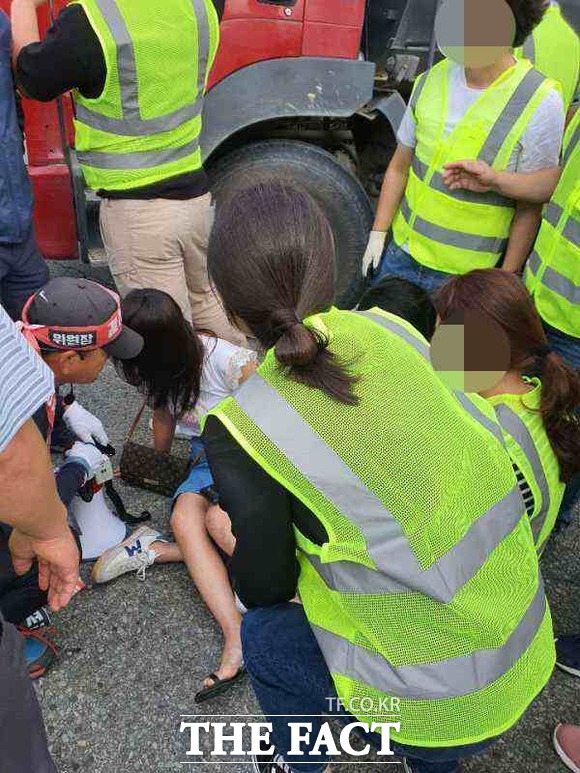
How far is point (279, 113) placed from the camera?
9.80 feet

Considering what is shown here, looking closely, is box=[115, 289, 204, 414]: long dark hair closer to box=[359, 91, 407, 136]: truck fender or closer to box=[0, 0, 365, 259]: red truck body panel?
box=[0, 0, 365, 259]: red truck body panel

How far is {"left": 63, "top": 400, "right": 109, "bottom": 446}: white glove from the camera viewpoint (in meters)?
2.14

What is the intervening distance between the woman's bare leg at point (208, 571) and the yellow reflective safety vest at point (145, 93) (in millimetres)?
1156

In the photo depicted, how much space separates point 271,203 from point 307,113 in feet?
7.16

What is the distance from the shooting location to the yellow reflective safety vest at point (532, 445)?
129cm

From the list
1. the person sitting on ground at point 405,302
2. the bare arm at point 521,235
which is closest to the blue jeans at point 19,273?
the person sitting on ground at point 405,302

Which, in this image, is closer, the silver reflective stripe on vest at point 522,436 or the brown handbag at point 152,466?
the silver reflective stripe on vest at point 522,436

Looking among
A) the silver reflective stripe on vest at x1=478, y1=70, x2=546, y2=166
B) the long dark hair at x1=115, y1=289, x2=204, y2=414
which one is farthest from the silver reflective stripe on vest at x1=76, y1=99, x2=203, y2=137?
the silver reflective stripe on vest at x1=478, y1=70, x2=546, y2=166

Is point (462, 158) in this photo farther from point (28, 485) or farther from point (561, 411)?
point (28, 485)

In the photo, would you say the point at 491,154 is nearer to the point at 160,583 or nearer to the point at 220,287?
the point at 220,287

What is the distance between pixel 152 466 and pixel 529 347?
1411 millimetres

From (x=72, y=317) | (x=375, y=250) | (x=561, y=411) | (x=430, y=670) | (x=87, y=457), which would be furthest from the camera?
(x=375, y=250)

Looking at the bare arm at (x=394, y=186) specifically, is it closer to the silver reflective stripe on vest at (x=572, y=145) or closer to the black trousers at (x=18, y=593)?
the silver reflective stripe on vest at (x=572, y=145)

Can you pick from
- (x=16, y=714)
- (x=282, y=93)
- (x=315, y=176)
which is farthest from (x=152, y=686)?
(x=282, y=93)
